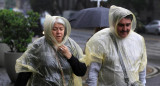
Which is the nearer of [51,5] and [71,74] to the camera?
[71,74]

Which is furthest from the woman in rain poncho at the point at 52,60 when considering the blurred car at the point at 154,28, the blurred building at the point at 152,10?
the blurred building at the point at 152,10

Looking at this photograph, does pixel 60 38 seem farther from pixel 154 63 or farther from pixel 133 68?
pixel 154 63

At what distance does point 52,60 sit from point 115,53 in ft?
2.06

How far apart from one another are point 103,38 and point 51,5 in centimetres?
5305

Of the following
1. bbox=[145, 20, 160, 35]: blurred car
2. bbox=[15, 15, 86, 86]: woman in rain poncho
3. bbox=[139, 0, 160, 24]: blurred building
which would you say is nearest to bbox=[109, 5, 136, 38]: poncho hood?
bbox=[15, 15, 86, 86]: woman in rain poncho

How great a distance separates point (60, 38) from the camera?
362 cm

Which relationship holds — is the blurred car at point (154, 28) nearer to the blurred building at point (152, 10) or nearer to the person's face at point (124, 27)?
the blurred building at point (152, 10)

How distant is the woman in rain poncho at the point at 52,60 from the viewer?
3.60m

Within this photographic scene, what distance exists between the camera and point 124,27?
141 inches

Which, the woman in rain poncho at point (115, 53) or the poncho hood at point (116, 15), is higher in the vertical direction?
the poncho hood at point (116, 15)

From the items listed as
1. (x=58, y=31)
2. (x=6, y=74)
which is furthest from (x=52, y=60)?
(x=6, y=74)

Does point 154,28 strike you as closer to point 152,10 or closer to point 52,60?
point 152,10

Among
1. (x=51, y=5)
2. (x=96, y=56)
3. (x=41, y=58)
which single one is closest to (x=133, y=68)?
(x=96, y=56)

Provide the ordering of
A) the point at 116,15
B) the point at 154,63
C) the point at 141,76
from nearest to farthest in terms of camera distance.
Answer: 1. the point at 116,15
2. the point at 141,76
3. the point at 154,63
